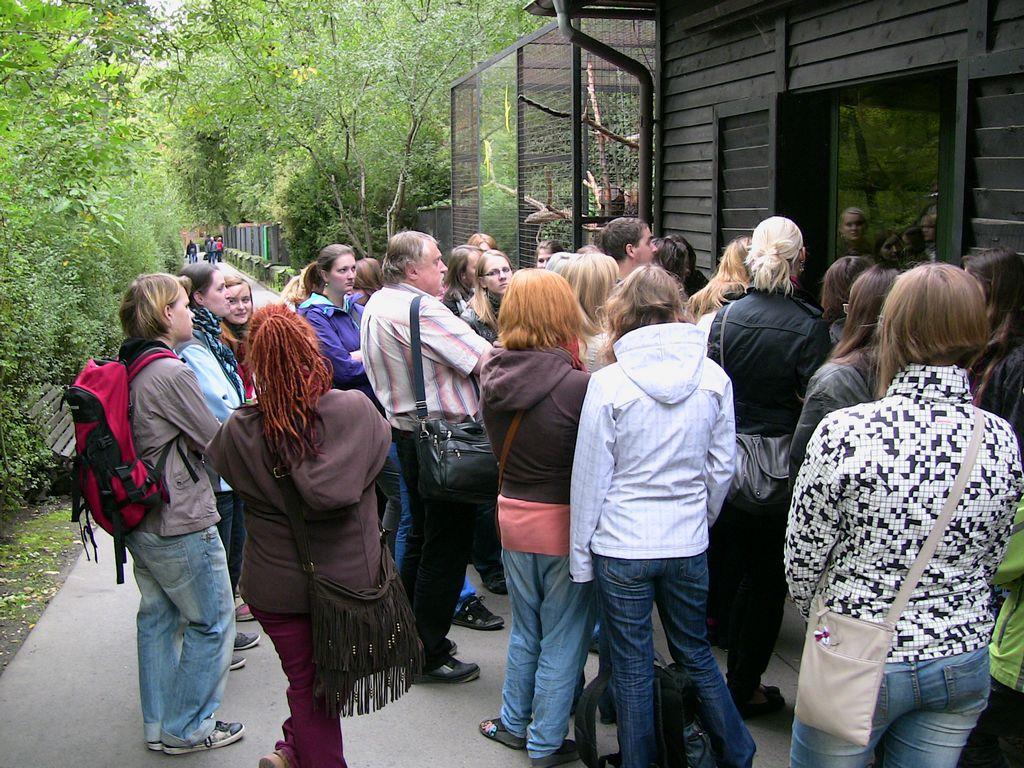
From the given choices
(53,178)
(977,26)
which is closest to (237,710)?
(977,26)

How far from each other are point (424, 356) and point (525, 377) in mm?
1045

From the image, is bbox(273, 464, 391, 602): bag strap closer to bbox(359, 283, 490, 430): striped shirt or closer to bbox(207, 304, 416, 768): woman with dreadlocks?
bbox(207, 304, 416, 768): woman with dreadlocks

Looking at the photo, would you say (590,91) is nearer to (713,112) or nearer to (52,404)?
(713,112)

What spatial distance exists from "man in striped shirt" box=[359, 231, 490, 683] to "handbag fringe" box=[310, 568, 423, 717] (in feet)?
4.00

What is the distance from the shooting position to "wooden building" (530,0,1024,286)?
468cm

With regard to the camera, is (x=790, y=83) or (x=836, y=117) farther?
(x=836, y=117)

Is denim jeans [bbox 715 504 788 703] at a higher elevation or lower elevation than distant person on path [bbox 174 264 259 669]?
lower

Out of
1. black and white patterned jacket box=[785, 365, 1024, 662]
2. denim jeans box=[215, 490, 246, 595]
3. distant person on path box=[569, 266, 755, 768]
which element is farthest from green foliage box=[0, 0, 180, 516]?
black and white patterned jacket box=[785, 365, 1024, 662]

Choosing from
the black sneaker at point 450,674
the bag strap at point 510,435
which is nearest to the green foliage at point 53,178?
the black sneaker at point 450,674

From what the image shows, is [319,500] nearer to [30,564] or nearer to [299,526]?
[299,526]

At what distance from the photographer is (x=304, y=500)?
10.3ft

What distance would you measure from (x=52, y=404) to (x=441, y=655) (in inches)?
207

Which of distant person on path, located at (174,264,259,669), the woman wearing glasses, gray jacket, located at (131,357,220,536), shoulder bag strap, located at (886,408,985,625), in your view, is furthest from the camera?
the woman wearing glasses

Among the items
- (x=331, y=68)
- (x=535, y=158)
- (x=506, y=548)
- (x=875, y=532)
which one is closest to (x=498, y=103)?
(x=535, y=158)
